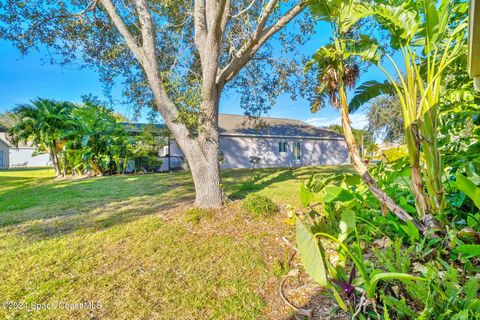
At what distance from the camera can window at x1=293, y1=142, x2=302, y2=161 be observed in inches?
790

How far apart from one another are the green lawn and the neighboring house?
1185 centimetres

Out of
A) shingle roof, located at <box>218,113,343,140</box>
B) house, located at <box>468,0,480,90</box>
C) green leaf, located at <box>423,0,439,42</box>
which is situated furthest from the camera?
shingle roof, located at <box>218,113,343,140</box>

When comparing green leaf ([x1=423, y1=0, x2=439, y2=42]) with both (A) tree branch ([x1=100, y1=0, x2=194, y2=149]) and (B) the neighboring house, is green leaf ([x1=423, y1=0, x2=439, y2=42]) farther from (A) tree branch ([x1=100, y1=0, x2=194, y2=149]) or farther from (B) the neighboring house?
(B) the neighboring house

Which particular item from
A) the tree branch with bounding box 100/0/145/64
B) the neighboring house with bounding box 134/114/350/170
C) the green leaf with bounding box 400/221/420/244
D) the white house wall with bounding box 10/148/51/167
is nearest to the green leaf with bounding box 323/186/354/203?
the green leaf with bounding box 400/221/420/244

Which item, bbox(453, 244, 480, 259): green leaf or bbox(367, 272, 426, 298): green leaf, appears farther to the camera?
bbox(453, 244, 480, 259): green leaf

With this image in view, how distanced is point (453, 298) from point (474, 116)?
263cm

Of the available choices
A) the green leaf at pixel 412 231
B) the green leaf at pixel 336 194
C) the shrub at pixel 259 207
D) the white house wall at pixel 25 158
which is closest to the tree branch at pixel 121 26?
the shrub at pixel 259 207

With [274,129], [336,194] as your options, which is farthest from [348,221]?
[274,129]

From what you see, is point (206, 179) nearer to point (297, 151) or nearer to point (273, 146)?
point (273, 146)

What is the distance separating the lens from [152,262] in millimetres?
3037

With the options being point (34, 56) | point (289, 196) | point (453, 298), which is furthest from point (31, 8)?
point (453, 298)

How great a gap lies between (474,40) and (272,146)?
669 inches

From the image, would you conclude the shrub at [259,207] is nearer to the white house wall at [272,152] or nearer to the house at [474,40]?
the house at [474,40]

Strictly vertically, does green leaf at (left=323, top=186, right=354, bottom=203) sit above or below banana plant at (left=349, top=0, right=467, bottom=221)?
below
